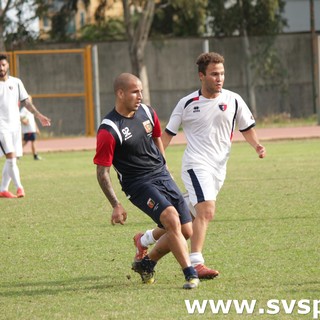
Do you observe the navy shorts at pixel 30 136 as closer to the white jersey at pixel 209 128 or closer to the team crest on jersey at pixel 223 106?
the white jersey at pixel 209 128

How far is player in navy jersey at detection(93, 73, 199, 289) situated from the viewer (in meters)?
8.64

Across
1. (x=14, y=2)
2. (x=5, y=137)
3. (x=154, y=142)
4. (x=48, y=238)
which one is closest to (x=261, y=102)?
(x=14, y=2)

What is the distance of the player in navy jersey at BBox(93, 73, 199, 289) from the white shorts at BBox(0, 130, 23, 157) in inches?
310

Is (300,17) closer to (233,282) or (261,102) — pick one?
(261,102)

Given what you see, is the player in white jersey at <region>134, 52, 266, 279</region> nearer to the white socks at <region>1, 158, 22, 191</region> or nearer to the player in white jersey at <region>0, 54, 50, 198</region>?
the player in white jersey at <region>0, 54, 50, 198</region>

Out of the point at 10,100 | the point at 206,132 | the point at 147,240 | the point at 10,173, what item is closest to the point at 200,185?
the point at 206,132

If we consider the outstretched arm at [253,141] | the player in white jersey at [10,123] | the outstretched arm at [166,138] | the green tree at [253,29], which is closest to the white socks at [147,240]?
the outstretched arm at [166,138]

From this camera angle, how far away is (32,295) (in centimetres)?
866

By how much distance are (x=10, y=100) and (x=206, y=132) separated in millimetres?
7354

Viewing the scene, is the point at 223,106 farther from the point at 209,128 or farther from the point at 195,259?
the point at 195,259

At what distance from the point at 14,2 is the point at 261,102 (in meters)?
9.74

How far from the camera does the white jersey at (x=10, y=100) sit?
16.4 metres

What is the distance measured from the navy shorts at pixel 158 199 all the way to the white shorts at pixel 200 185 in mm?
454

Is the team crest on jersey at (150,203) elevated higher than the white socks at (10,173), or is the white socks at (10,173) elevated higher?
the team crest on jersey at (150,203)
